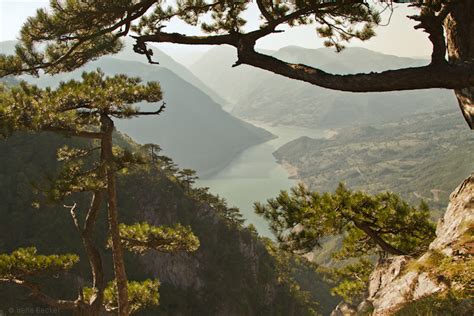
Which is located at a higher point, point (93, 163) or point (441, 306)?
point (93, 163)

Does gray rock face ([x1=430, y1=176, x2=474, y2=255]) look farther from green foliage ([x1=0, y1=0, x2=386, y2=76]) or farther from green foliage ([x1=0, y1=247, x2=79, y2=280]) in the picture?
green foliage ([x1=0, y1=247, x2=79, y2=280])

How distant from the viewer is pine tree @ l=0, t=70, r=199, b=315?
18.2 feet

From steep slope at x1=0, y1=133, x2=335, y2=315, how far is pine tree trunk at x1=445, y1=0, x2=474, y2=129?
157 feet

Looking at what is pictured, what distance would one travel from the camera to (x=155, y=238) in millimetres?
7547

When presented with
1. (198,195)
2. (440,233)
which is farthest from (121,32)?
(198,195)

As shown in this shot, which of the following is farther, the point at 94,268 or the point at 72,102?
the point at 94,268

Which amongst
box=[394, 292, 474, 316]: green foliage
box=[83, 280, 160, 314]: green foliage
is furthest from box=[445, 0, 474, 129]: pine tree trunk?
box=[83, 280, 160, 314]: green foliage

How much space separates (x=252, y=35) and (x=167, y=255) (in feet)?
168

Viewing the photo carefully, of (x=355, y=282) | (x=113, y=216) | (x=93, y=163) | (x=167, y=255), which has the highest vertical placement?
(x=93, y=163)

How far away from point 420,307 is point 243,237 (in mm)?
53128

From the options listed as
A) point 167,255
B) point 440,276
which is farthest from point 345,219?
point 167,255

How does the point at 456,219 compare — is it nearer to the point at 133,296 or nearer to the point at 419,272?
the point at 419,272

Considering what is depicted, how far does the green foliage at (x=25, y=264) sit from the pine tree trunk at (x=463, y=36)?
7.29 meters

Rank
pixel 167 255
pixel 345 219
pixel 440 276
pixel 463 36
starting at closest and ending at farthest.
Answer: pixel 440 276
pixel 463 36
pixel 345 219
pixel 167 255
